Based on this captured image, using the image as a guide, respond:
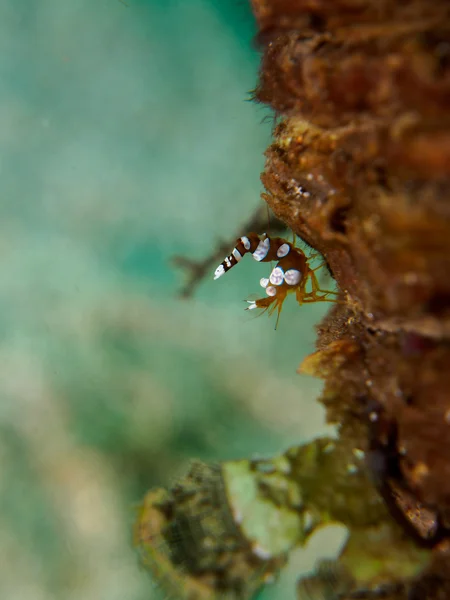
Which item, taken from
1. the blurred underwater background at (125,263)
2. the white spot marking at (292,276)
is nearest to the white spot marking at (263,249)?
the white spot marking at (292,276)

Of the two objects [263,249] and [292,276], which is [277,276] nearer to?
[292,276]

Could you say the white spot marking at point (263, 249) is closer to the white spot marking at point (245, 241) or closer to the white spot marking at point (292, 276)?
the white spot marking at point (245, 241)

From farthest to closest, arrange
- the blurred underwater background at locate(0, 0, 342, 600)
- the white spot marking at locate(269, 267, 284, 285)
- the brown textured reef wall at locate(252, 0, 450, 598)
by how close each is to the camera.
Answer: the blurred underwater background at locate(0, 0, 342, 600) → the white spot marking at locate(269, 267, 284, 285) → the brown textured reef wall at locate(252, 0, 450, 598)

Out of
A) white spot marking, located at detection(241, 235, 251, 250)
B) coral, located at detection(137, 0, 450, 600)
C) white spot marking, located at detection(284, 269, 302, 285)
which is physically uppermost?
white spot marking, located at detection(241, 235, 251, 250)

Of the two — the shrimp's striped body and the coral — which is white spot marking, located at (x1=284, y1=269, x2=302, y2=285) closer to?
the shrimp's striped body

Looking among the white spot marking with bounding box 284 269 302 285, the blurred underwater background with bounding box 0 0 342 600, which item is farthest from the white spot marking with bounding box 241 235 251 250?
the blurred underwater background with bounding box 0 0 342 600

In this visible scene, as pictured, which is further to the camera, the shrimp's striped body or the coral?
the shrimp's striped body

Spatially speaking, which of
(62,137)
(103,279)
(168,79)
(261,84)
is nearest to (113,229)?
(103,279)
